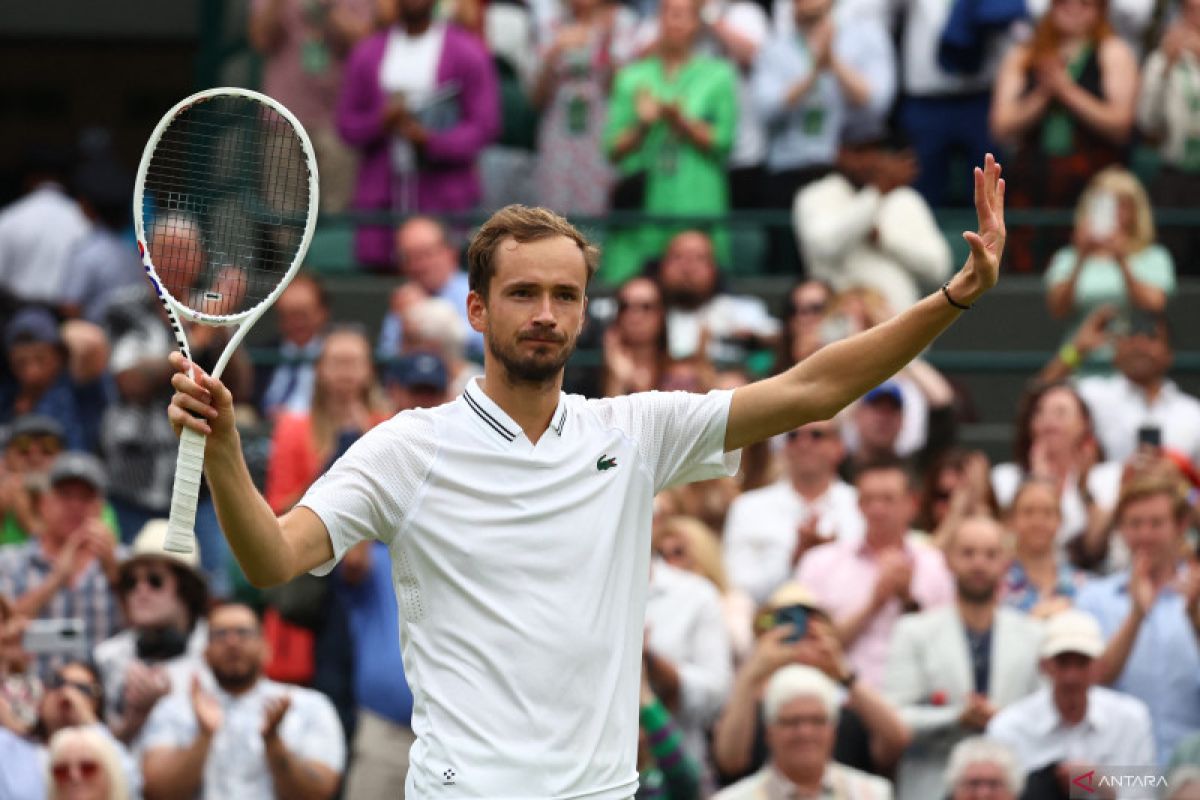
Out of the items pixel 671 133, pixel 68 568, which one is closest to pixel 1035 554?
pixel 68 568

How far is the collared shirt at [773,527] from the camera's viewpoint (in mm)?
9680

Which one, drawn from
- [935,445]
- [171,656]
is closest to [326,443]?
[171,656]

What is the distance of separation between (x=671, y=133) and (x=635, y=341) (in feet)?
6.26

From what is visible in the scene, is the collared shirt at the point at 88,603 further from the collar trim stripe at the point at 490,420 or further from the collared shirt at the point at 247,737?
the collar trim stripe at the point at 490,420

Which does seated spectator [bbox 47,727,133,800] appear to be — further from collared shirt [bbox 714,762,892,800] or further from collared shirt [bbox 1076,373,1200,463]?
collared shirt [bbox 1076,373,1200,463]

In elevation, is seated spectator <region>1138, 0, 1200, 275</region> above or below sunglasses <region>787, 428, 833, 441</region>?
above

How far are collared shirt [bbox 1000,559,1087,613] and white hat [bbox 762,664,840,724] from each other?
116 cm

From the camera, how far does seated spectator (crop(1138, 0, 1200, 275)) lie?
12250 mm

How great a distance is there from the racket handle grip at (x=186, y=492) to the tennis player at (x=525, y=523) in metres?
0.18

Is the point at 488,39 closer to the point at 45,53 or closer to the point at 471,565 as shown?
the point at 45,53

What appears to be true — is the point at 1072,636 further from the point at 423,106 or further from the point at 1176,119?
the point at 423,106

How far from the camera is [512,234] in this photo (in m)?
5.05

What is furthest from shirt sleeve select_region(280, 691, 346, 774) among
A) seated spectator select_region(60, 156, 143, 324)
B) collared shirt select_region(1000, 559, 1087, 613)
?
seated spectator select_region(60, 156, 143, 324)

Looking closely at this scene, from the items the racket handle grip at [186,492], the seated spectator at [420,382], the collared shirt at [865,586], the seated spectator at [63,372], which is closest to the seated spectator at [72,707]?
the seated spectator at [420,382]
